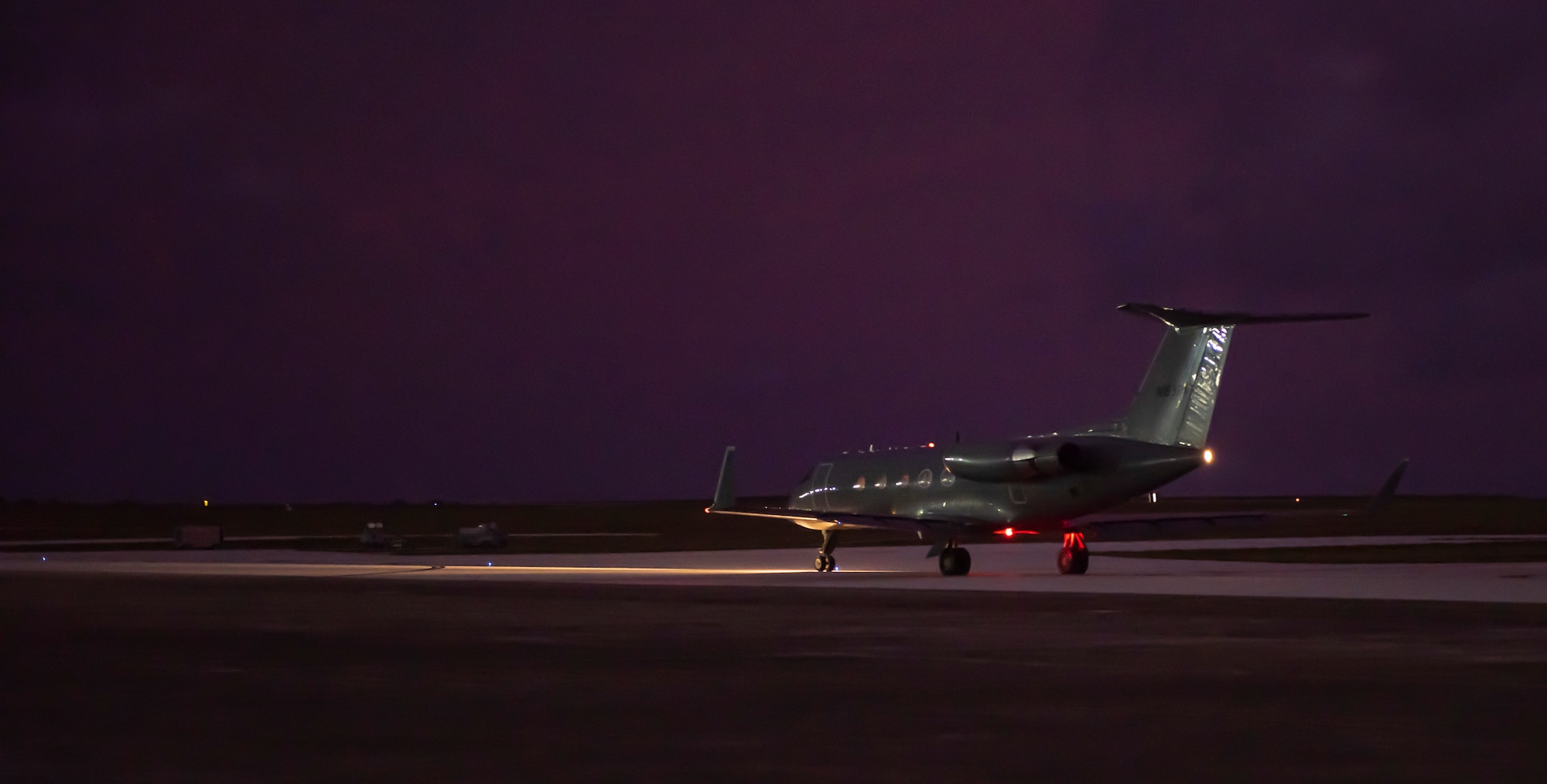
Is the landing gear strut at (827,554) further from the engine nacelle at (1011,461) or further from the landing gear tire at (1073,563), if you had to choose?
the landing gear tire at (1073,563)

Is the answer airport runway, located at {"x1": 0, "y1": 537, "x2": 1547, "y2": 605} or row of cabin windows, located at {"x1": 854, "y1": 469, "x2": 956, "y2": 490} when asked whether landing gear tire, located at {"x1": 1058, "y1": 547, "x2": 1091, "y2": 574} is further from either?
row of cabin windows, located at {"x1": 854, "y1": 469, "x2": 956, "y2": 490}

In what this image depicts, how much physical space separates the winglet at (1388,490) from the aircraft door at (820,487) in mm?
13051

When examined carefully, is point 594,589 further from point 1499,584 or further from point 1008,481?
point 1499,584

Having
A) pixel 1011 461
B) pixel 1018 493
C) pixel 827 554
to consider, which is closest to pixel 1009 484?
pixel 1018 493

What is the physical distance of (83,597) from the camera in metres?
27.8

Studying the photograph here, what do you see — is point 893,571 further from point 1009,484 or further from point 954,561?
point 1009,484

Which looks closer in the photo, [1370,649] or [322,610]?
[1370,649]

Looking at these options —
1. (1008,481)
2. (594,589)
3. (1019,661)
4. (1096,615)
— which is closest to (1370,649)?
(1019,661)

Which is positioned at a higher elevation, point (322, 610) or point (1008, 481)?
point (1008, 481)

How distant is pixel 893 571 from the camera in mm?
40156

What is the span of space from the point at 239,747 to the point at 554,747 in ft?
6.11

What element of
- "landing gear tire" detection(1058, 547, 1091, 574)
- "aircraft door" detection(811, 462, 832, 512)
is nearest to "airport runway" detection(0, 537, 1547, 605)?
"landing gear tire" detection(1058, 547, 1091, 574)

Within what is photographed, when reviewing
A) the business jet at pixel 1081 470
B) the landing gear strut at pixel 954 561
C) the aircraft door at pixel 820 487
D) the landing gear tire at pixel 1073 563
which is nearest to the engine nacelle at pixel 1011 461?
the business jet at pixel 1081 470

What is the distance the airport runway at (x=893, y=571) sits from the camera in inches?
1127
